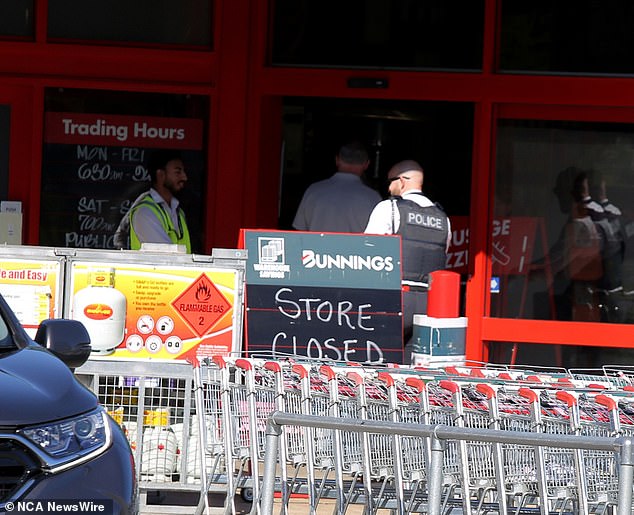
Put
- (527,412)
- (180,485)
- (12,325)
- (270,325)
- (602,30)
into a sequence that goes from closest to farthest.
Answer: (12,325) < (527,412) < (180,485) < (270,325) < (602,30)

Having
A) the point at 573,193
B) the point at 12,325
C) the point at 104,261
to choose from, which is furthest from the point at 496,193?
the point at 12,325

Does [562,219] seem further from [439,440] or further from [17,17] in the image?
[439,440]

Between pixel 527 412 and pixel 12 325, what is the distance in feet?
8.61

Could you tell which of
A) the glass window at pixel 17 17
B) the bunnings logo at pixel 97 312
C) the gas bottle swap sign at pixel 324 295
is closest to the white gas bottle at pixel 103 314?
the bunnings logo at pixel 97 312

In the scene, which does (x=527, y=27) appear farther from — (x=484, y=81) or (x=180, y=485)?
(x=180, y=485)

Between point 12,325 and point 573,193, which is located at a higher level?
point 573,193

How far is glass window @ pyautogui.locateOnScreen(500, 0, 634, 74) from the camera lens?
1045cm

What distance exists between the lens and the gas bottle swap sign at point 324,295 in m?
8.84

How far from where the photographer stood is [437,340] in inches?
357

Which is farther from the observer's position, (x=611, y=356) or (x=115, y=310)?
(x=611, y=356)

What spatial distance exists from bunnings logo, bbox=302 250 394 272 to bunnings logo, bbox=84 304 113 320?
1.52 meters

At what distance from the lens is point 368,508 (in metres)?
6.99

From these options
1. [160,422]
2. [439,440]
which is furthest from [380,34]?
[439,440]

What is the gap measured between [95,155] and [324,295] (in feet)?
9.11
